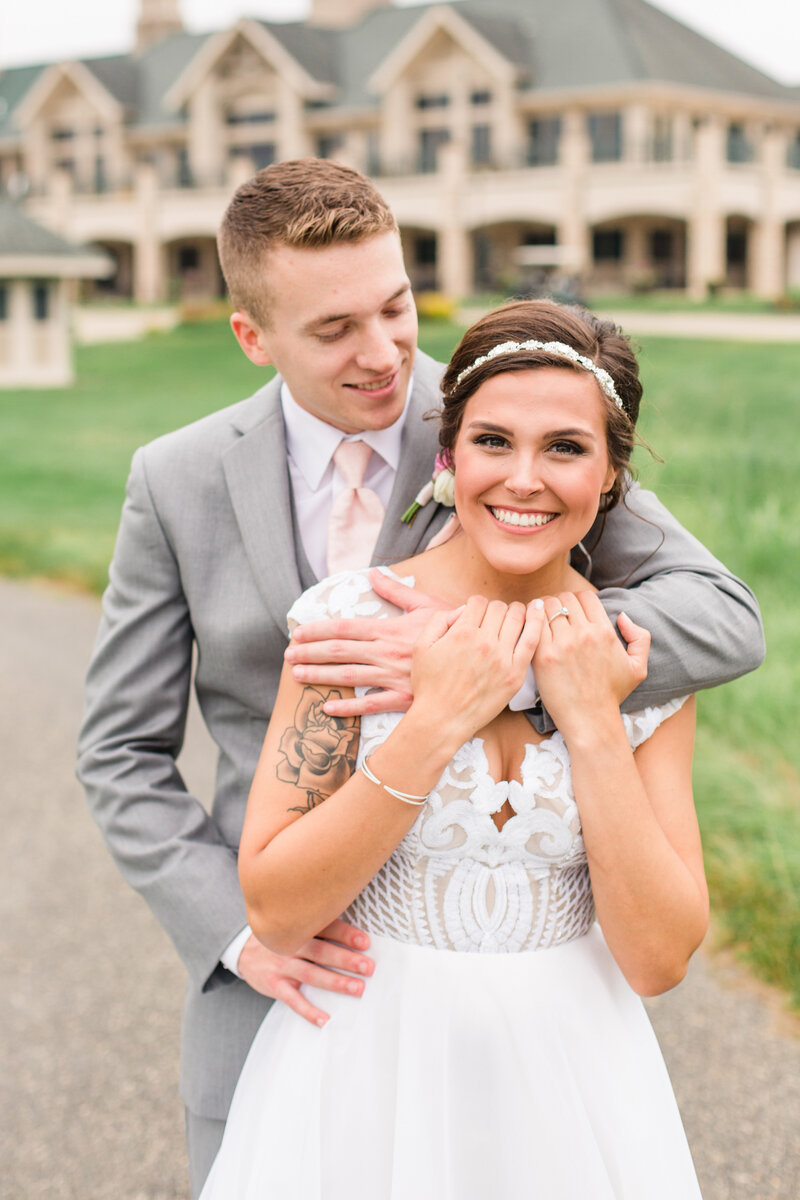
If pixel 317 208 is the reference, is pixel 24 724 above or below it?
below

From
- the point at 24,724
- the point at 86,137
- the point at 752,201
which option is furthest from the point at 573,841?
the point at 86,137

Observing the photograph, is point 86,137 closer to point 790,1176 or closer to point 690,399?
point 690,399

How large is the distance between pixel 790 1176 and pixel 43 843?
3.97 m

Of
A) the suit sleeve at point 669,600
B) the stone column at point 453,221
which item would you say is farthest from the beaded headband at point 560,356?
the stone column at point 453,221

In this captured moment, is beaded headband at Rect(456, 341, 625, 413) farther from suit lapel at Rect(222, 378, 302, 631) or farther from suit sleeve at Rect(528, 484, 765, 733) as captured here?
suit lapel at Rect(222, 378, 302, 631)

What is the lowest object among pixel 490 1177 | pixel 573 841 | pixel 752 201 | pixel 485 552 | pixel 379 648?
pixel 752 201

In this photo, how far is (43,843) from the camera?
6469mm

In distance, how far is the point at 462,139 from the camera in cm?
4547

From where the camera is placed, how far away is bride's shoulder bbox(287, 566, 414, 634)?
2.43 metres

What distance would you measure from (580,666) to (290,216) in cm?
115

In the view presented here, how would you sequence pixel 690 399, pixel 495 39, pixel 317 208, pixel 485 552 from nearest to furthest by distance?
pixel 485 552, pixel 317 208, pixel 690 399, pixel 495 39

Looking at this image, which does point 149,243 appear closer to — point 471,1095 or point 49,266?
point 49,266

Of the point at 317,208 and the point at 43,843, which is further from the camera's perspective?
the point at 43,843

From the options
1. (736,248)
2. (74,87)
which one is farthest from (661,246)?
(74,87)
